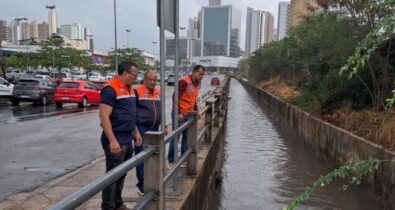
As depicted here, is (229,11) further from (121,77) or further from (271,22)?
(121,77)

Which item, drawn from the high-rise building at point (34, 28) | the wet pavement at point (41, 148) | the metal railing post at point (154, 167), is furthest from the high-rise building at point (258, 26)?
Answer: the metal railing post at point (154, 167)

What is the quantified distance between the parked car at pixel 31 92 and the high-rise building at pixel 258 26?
378 ft

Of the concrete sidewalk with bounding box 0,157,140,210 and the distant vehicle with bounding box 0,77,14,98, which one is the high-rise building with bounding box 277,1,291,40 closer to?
the distant vehicle with bounding box 0,77,14,98

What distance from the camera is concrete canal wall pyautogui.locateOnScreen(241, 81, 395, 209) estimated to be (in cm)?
770

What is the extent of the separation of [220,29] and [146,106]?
123m

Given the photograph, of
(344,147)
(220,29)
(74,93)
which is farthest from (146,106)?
(220,29)

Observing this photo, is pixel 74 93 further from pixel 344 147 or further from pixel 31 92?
pixel 344 147

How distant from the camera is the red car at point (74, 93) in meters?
24.2

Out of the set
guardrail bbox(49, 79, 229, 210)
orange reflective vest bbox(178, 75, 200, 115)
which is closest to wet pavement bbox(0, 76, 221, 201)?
orange reflective vest bbox(178, 75, 200, 115)

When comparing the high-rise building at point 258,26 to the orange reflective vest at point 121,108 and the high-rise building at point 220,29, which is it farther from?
the orange reflective vest at point 121,108

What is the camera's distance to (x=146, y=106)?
232 inches

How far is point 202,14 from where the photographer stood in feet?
373

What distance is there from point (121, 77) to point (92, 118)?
1408 cm

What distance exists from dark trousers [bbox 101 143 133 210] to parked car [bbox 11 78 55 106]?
21252mm
